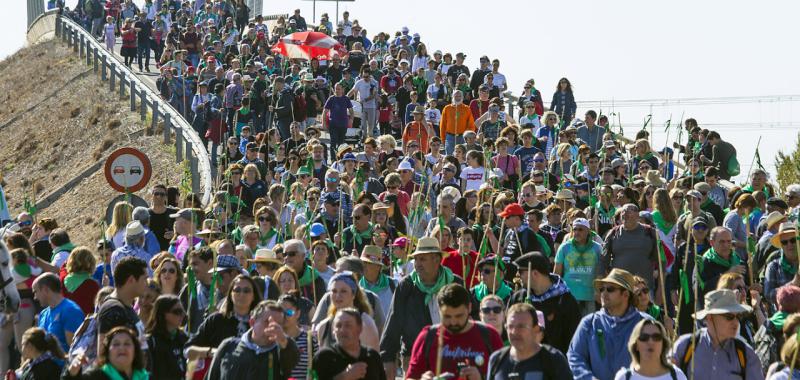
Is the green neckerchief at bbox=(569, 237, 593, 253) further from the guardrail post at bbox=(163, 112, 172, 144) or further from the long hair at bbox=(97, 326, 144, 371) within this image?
the guardrail post at bbox=(163, 112, 172, 144)

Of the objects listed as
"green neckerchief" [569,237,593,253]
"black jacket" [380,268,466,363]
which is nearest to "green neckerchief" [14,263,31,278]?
"black jacket" [380,268,466,363]

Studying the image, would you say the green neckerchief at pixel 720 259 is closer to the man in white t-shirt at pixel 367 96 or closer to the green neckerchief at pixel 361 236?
the green neckerchief at pixel 361 236

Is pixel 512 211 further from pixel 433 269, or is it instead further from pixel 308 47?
pixel 308 47

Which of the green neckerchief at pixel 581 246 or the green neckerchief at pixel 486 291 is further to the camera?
the green neckerchief at pixel 581 246

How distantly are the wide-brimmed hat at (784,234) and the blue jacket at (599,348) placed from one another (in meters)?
3.04

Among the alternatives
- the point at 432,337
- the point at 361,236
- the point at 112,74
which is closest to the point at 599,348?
the point at 432,337

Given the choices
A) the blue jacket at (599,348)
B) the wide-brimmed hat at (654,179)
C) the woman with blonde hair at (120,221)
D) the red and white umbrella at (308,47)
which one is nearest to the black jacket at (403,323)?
the blue jacket at (599,348)

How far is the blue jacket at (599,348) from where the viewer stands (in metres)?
10.3

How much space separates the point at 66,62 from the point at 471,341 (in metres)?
42.1

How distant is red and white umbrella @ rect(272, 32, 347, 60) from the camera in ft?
114

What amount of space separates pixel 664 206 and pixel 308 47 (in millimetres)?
19636

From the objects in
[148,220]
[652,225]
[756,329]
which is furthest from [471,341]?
[148,220]

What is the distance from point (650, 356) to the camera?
31.1ft

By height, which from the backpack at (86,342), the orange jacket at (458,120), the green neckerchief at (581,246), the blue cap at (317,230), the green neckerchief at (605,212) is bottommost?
the backpack at (86,342)
